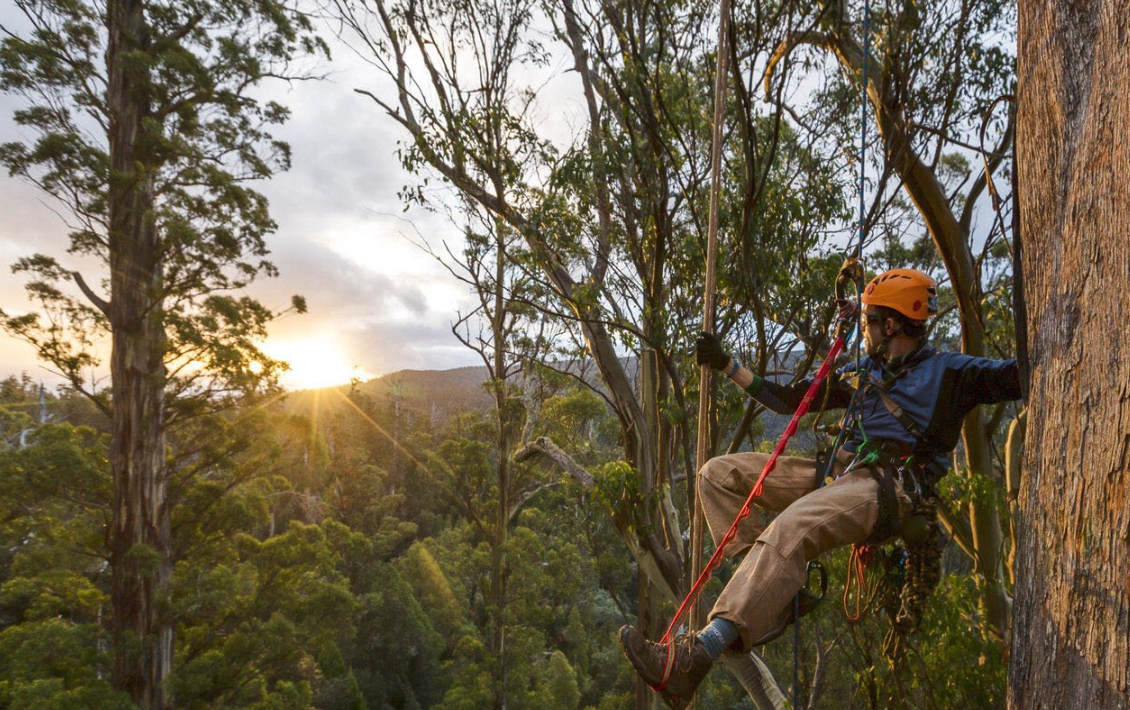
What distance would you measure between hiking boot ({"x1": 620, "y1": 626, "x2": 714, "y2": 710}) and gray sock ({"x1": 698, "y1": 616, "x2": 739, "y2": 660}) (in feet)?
0.07

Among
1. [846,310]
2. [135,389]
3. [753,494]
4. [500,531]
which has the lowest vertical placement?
[500,531]

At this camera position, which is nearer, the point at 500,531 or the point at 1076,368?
the point at 1076,368

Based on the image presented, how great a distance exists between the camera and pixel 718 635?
7.06ft

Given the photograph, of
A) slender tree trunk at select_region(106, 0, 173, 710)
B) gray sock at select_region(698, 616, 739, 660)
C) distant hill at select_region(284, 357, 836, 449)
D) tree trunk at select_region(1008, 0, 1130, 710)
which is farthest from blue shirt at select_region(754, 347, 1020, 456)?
slender tree trunk at select_region(106, 0, 173, 710)

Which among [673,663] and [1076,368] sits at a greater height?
[1076,368]

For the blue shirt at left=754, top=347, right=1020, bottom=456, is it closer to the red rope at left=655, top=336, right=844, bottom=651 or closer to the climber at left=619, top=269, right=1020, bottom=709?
the climber at left=619, top=269, right=1020, bottom=709

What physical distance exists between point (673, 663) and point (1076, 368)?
4.27 ft

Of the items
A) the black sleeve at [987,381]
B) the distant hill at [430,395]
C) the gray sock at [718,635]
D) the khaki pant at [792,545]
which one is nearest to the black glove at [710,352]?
the khaki pant at [792,545]

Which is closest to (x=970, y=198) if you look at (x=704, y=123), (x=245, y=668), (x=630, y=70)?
(x=704, y=123)

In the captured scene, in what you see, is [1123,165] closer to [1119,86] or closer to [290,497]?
[1119,86]

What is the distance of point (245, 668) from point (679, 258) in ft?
27.9

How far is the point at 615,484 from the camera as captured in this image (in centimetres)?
556

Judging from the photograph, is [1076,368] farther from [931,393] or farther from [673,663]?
[673,663]

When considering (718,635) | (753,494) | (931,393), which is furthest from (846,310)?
(718,635)
